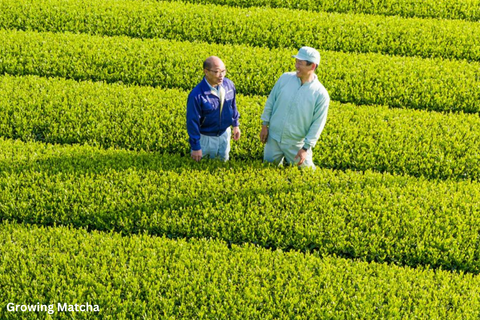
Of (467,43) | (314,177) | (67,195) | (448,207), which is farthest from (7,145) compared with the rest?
(467,43)

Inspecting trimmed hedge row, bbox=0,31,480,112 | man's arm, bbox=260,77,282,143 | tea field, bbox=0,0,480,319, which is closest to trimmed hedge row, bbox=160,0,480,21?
tea field, bbox=0,0,480,319

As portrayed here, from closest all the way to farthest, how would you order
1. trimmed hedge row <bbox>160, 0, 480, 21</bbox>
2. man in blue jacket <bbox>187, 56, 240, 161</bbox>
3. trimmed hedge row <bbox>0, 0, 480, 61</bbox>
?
man in blue jacket <bbox>187, 56, 240, 161</bbox> → trimmed hedge row <bbox>0, 0, 480, 61</bbox> → trimmed hedge row <bbox>160, 0, 480, 21</bbox>

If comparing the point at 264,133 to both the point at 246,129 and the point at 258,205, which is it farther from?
the point at 246,129

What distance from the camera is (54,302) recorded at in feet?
21.4

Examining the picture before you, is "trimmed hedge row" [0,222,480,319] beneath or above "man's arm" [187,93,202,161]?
beneath

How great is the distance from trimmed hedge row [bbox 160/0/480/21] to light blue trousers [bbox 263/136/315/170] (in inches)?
299

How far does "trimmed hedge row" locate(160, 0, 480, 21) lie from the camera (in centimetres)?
1502

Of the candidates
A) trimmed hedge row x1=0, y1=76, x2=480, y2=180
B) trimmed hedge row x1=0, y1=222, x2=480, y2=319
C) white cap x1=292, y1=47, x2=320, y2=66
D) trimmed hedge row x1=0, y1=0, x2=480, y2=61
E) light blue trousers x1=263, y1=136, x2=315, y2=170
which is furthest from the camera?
trimmed hedge row x1=0, y1=0, x2=480, y2=61

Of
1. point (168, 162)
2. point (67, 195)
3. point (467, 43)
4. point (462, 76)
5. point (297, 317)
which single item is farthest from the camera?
point (467, 43)

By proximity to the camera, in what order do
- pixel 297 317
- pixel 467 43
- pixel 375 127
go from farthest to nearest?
pixel 467 43, pixel 375 127, pixel 297 317

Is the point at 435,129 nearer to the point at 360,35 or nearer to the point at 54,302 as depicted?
the point at 360,35

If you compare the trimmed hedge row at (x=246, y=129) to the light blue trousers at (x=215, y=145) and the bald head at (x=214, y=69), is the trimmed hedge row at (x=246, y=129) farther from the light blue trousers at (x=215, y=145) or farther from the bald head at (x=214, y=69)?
the bald head at (x=214, y=69)

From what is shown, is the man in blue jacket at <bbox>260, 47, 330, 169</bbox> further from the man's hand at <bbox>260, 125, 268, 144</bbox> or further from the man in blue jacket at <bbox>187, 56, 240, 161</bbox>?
the man in blue jacket at <bbox>187, 56, 240, 161</bbox>

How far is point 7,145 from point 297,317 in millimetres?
6235
